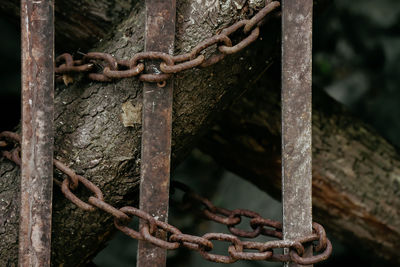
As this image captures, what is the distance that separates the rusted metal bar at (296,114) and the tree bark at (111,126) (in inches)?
4.4

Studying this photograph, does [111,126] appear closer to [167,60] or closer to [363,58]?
[167,60]

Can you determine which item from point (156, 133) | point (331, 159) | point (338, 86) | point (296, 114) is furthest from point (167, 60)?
point (338, 86)

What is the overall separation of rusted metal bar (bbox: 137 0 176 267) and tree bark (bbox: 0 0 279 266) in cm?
5

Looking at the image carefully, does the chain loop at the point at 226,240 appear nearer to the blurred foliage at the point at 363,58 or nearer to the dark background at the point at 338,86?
the dark background at the point at 338,86

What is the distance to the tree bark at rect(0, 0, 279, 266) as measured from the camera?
1.12 meters

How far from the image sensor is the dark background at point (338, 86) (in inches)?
105

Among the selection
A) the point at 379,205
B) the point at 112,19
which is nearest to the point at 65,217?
the point at 112,19

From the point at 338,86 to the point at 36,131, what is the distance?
8.20 feet

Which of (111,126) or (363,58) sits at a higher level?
(363,58)

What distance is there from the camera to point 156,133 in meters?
1.08

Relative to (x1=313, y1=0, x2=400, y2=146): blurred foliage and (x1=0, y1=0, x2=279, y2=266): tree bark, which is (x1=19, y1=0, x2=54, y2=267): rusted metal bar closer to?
(x1=0, y1=0, x2=279, y2=266): tree bark

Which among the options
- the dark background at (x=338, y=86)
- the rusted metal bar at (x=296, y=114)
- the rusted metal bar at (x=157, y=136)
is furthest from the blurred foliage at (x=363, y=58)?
the rusted metal bar at (x=157, y=136)

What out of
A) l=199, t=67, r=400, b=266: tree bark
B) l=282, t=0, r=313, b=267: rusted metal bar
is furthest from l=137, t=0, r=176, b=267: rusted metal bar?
l=199, t=67, r=400, b=266: tree bark

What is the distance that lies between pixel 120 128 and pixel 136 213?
22 centimetres
